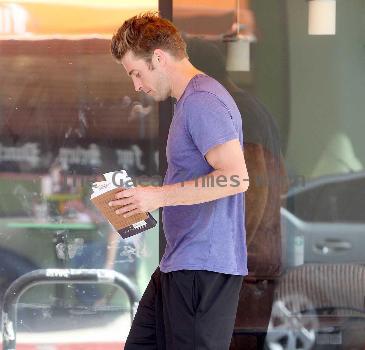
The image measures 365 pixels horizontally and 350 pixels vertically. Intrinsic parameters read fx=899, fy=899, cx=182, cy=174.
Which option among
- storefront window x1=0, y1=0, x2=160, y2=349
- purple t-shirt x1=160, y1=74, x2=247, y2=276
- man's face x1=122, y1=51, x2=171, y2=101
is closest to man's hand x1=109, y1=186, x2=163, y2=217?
purple t-shirt x1=160, y1=74, x2=247, y2=276

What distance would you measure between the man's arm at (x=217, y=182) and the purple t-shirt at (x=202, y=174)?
1 centimetres

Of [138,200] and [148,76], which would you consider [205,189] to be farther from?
[148,76]

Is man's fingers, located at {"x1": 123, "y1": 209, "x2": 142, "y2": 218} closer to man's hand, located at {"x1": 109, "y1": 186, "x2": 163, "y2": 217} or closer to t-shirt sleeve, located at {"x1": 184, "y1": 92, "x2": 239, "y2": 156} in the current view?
man's hand, located at {"x1": 109, "y1": 186, "x2": 163, "y2": 217}

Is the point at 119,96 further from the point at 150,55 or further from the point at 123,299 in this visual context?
the point at 150,55

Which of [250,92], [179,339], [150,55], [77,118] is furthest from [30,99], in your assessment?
[179,339]

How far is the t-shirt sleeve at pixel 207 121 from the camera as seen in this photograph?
2.61 m

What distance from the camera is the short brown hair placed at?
2.72m

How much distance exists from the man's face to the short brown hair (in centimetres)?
2

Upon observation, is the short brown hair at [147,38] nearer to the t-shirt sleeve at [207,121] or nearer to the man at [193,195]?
the man at [193,195]

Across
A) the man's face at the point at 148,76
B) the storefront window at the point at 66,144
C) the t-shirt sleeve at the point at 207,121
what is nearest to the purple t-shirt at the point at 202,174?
the t-shirt sleeve at the point at 207,121

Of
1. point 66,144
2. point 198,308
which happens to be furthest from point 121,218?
point 66,144

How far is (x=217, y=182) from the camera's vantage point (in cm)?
261

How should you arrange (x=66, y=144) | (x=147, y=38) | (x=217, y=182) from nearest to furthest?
(x=217, y=182), (x=147, y=38), (x=66, y=144)

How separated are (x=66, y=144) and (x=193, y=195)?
1451 mm
